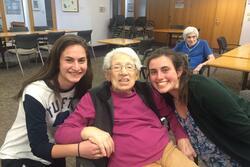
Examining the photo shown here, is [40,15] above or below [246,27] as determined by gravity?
above

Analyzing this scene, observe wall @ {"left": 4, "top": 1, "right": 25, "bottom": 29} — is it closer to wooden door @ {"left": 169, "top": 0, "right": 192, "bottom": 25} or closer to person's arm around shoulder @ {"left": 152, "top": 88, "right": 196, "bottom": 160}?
wooden door @ {"left": 169, "top": 0, "right": 192, "bottom": 25}

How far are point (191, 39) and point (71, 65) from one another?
2759 mm

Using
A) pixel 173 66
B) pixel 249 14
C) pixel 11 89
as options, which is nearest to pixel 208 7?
pixel 249 14

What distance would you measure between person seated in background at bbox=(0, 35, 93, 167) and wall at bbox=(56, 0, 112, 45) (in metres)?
6.72

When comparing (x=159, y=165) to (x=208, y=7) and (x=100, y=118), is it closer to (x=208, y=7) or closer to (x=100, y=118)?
(x=100, y=118)

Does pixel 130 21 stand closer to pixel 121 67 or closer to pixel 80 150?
pixel 121 67

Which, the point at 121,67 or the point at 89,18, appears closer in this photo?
the point at 121,67

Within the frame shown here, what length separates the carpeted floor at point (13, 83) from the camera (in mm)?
3003

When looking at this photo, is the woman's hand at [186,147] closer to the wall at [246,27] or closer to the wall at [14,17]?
the wall at [14,17]

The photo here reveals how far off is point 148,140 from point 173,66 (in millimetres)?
441

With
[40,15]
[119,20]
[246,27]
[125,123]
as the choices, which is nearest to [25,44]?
[40,15]

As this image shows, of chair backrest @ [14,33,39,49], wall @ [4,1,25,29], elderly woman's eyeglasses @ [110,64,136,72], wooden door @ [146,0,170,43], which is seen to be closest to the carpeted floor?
chair backrest @ [14,33,39,49]

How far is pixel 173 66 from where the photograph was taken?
1.34 m

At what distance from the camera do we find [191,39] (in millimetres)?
3617
